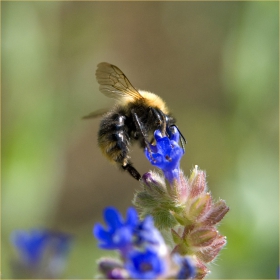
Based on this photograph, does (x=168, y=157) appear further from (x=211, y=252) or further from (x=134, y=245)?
(x=134, y=245)

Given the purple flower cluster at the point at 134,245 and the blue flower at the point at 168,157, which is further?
the blue flower at the point at 168,157

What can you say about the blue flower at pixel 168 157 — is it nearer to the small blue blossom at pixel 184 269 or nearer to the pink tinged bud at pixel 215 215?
the pink tinged bud at pixel 215 215

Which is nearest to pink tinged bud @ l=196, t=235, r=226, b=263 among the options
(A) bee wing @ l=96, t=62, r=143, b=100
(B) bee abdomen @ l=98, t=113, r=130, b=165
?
(B) bee abdomen @ l=98, t=113, r=130, b=165

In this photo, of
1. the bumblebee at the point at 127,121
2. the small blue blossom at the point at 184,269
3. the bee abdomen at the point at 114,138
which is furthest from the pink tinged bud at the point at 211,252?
the bee abdomen at the point at 114,138

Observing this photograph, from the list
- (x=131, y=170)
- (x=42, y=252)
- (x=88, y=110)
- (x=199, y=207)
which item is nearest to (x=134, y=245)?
(x=199, y=207)

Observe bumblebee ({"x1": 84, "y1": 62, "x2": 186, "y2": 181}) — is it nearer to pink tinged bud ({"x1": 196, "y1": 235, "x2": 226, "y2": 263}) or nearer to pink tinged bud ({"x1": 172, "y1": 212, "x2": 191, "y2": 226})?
pink tinged bud ({"x1": 172, "y1": 212, "x2": 191, "y2": 226})

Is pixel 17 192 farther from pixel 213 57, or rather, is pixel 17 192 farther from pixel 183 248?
pixel 213 57
